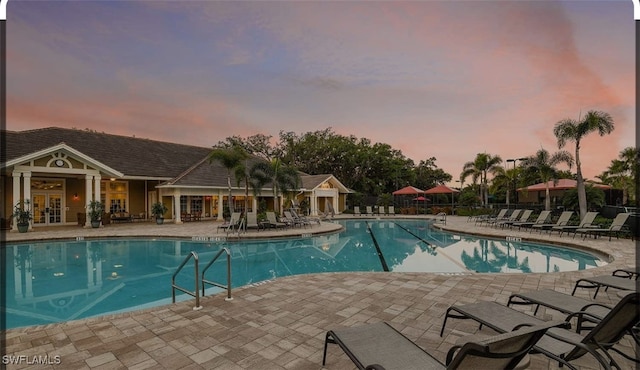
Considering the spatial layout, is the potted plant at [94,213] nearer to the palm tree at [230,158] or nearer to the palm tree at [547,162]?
the palm tree at [230,158]

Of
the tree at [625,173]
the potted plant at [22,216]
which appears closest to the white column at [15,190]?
the potted plant at [22,216]

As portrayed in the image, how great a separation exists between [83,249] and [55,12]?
33.0ft

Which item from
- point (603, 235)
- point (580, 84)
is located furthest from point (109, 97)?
point (603, 235)

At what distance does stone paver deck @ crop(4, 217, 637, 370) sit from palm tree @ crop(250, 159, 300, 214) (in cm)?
1228

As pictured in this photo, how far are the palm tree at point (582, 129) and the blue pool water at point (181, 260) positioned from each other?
20.0 ft

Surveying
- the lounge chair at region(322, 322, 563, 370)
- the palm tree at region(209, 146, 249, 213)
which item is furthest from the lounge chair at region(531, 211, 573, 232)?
the palm tree at region(209, 146, 249, 213)

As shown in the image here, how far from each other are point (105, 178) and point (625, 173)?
4650 centimetres

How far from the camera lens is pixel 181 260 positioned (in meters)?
10.1

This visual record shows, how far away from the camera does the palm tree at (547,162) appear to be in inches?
702

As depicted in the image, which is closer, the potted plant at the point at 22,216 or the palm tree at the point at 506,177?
the potted plant at the point at 22,216

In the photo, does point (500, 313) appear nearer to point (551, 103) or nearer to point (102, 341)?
point (102, 341)

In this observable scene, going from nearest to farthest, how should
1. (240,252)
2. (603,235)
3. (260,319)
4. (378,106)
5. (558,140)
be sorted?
(260,319), (240,252), (603,235), (558,140), (378,106)

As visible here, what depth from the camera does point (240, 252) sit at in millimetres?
11125

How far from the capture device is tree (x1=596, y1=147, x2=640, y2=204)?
95.0 ft
